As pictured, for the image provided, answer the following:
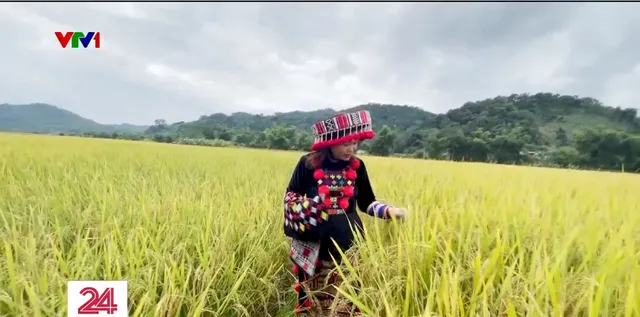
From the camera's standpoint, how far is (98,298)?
1.25m

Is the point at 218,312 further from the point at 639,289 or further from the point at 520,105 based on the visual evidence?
the point at 520,105

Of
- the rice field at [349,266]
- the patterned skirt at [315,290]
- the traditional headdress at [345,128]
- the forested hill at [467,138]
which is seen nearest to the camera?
the rice field at [349,266]

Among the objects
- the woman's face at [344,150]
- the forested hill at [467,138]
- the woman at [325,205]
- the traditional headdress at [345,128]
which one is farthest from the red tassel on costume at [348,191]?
the forested hill at [467,138]

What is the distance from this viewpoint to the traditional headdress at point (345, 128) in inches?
63.7

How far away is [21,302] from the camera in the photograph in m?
1.13

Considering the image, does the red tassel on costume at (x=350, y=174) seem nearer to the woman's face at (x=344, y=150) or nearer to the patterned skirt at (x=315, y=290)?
the woman's face at (x=344, y=150)

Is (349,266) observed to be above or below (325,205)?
below

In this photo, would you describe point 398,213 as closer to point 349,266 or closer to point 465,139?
point 349,266

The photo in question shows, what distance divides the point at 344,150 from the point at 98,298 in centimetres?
112

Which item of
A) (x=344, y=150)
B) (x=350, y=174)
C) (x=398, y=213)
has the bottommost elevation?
(x=398, y=213)

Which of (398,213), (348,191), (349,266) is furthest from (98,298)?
(398,213)

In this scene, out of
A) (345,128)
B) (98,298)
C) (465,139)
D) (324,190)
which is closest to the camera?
(98,298)

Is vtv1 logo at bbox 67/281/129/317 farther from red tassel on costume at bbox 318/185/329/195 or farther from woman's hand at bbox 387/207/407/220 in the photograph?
woman's hand at bbox 387/207/407/220

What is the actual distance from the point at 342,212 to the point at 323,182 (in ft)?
0.58
